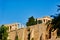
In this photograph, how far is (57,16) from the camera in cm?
1034

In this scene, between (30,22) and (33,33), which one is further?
(30,22)

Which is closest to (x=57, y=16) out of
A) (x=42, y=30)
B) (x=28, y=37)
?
(x=42, y=30)

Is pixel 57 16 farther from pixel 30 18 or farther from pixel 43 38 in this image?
pixel 30 18

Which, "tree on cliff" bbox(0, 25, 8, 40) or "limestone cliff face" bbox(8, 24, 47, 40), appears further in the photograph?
"tree on cliff" bbox(0, 25, 8, 40)

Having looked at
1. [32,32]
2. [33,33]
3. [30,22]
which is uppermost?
[30,22]

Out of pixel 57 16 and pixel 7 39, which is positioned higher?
pixel 57 16

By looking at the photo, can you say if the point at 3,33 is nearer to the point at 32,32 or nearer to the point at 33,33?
the point at 32,32

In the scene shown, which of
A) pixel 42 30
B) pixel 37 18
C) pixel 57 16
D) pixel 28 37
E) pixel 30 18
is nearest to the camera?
pixel 57 16

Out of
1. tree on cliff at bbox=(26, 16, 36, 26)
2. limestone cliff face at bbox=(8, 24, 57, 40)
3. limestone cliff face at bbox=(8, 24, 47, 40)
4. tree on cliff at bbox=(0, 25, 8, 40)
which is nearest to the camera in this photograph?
limestone cliff face at bbox=(8, 24, 57, 40)

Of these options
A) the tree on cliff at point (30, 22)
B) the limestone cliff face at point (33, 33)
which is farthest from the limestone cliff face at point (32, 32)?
the tree on cliff at point (30, 22)

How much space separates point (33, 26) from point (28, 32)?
1.84 metres

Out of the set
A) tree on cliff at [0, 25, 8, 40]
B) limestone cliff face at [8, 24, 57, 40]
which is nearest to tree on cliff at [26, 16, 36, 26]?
limestone cliff face at [8, 24, 57, 40]

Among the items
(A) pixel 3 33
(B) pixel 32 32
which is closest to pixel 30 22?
(B) pixel 32 32

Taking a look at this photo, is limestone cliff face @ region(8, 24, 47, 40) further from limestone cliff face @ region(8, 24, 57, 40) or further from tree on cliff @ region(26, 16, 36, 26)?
tree on cliff @ region(26, 16, 36, 26)
